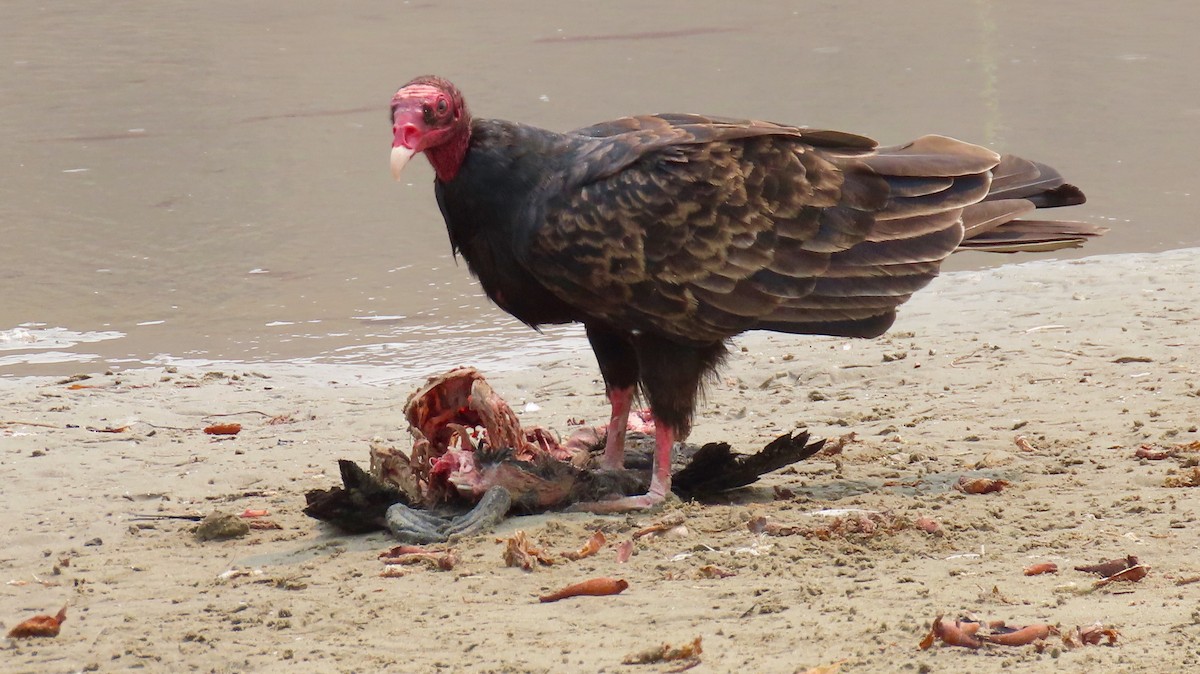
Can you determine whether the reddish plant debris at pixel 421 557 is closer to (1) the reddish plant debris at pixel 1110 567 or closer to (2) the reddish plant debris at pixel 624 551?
(2) the reddish plant debris at pixel 624 551

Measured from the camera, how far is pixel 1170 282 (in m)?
6.25

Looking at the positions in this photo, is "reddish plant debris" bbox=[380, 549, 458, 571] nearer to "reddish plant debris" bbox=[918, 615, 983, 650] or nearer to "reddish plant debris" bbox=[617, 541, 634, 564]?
"reddish plant debris" bbox=[617, 541, 634, 564]

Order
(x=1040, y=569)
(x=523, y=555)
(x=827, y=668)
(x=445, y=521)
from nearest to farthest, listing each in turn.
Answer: (x=827, y=668) < (x=1040, y=569) < (x=523, y=555) < (x=445, y=521)

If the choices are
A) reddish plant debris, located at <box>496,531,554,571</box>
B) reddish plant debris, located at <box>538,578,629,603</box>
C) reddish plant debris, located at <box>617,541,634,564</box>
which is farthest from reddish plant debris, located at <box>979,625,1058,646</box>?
reddish plant debris, located at <box>496,531,554,571</box>

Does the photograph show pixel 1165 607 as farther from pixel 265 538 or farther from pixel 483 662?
pixel 265 538

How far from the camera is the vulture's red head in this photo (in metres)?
4.12

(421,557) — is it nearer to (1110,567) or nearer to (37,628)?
(37,628)

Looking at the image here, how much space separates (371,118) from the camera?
9188mm

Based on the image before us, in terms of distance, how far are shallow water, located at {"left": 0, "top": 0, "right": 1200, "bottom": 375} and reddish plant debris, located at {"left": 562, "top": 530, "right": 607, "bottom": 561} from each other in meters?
2.19

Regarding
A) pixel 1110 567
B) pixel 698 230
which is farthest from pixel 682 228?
pixel 1110 567

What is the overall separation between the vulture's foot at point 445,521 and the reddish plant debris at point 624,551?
42 centimetres

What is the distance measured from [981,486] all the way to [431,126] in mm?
1736

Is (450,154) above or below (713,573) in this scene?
above

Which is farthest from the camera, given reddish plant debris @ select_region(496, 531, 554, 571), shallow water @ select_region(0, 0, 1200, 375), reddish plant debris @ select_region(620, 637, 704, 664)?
shallow water @ select_region(0, 0, 1200, 375)
